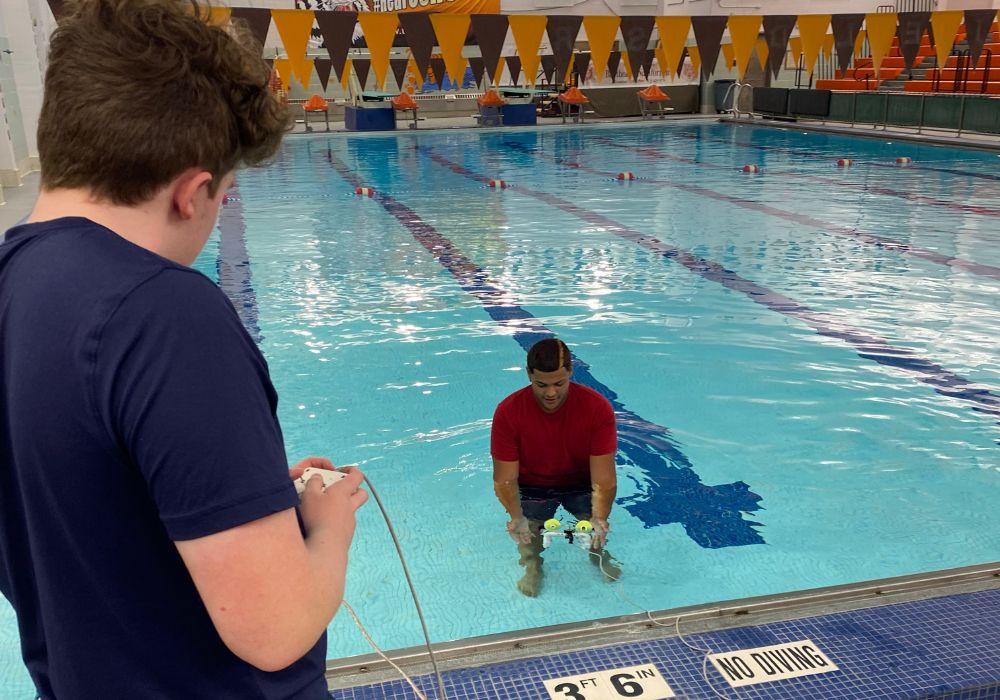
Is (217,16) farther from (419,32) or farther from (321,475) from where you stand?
(419,32)

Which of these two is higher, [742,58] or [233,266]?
[742,58]

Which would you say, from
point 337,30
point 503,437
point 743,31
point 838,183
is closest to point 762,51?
point 743,31

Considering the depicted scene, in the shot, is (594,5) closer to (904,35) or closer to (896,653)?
(904,35)

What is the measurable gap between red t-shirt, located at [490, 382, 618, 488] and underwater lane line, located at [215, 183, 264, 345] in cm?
267

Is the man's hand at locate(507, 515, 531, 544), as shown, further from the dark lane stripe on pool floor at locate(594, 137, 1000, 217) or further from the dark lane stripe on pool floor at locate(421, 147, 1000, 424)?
the dark lane stripe on pool floor at locate(594, 137, 1000, 217)

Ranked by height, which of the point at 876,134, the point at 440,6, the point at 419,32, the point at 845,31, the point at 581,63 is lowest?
the point at 876,134

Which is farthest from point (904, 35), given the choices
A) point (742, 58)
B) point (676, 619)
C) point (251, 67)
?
point (251, 67)

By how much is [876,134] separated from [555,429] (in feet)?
60.4

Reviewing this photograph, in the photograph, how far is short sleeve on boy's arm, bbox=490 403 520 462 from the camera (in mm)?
3230

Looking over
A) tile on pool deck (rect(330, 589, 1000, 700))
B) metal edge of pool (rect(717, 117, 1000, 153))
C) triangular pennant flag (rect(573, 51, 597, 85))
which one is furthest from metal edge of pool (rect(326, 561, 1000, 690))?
triangular pennant flag (rect(573, 51, 597, 85))

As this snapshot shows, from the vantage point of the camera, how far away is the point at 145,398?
74 cm

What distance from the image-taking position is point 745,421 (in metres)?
4.79

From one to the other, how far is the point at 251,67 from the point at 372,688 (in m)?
→ 1.74

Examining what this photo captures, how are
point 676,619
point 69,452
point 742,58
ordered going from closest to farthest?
point 69,452, point 676,619, point 742,58
